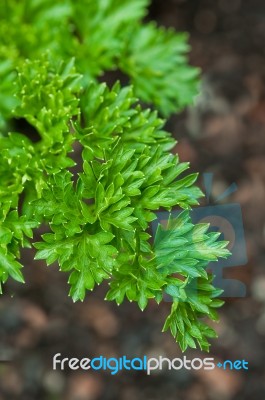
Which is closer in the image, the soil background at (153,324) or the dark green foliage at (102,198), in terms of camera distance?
the dark green foliage at (102,198)

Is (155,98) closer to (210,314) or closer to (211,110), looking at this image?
(211,110)

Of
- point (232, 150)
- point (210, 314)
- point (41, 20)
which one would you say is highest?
point (41, 20)

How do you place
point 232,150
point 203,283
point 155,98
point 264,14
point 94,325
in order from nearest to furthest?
point 203,283 → point 155,98 → point 94,325 → point 232,150 → point 264,14

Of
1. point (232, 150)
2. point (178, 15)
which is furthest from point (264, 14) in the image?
point (232, 150)

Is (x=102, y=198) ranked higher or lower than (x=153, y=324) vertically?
higher

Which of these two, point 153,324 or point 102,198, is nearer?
point 102,198

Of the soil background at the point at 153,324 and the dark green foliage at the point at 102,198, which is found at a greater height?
the dark green foliage at the point at 102,198

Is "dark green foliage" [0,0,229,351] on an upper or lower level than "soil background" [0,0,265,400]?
upper

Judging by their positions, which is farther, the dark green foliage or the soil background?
the soil background
